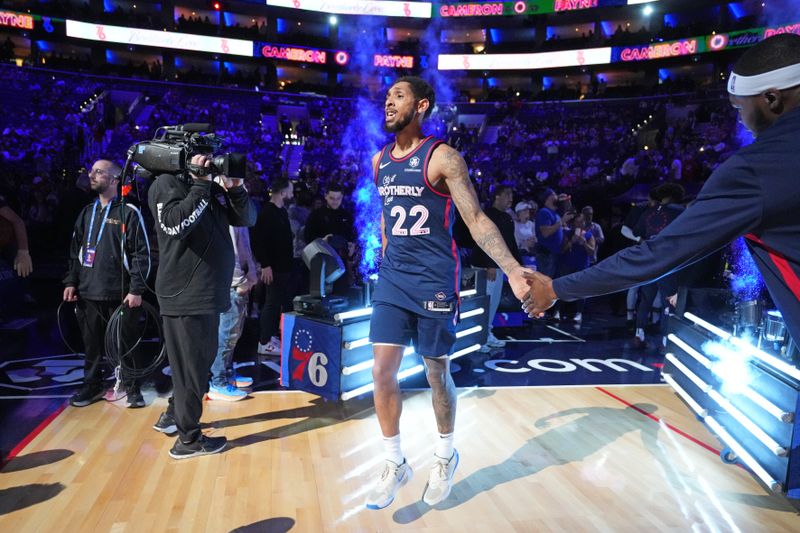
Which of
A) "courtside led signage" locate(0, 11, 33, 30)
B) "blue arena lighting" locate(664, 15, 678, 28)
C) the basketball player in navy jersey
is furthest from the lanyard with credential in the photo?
"blue arena lighting" locate(664, 15, 678, 28)

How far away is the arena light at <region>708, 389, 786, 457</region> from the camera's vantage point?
8.46 ft

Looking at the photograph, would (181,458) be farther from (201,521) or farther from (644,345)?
(644,345)

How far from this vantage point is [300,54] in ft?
101

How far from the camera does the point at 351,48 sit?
109ft

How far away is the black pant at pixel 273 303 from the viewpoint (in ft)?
17.8

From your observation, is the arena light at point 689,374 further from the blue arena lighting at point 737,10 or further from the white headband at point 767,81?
the blue arena lighting at point 737,10

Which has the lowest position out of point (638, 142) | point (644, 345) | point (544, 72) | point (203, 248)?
point (644, 345)

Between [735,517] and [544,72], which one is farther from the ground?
[544,72]

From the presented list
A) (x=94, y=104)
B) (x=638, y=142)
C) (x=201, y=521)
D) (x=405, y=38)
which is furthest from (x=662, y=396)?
(x=405, y=38)

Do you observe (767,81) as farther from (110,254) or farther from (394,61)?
(394,61)

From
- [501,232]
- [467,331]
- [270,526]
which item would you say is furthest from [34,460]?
[501,232]

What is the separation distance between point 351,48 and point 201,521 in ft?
111

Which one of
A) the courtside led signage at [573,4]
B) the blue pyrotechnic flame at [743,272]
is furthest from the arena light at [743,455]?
the courtside led signage at [573,4]

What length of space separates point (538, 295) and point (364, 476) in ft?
5.17
